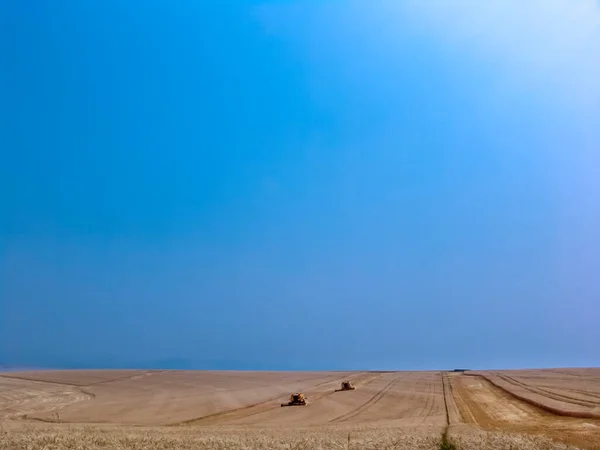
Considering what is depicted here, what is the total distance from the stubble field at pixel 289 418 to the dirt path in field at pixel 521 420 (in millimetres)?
55

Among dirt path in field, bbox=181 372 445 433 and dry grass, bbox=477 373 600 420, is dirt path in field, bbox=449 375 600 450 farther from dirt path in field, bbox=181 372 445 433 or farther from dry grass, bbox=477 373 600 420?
dirt path in field, bbox=181 372 445 433

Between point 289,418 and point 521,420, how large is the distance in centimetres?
1422

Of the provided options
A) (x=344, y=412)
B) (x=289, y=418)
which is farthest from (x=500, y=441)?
(x=344, y=412)

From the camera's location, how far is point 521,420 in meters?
33.0

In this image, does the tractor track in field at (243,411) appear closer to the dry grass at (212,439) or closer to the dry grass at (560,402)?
the dry grass at (212,439)

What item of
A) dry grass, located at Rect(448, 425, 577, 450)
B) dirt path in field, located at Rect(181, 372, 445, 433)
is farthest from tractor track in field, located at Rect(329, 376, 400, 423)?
dry grass, located at Rect(448, 425, 577, 450)

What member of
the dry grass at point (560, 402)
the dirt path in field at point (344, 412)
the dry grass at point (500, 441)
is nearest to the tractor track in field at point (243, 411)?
the dirt path in field at point (344, 412)

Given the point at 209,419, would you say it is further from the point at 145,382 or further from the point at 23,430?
the point at 145,382

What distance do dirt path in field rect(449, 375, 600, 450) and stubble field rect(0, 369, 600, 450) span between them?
0.05 metres

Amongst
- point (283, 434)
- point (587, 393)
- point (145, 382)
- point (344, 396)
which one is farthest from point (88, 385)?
point (587, 393)

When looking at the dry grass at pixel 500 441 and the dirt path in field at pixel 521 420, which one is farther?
the dirt path in field at pixel 521 420

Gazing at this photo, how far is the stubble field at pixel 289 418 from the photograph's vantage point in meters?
23.7

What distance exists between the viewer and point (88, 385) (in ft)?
226

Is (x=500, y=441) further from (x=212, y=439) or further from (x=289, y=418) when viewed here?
(x=289, y=418)
